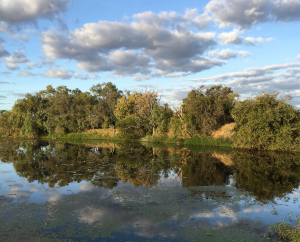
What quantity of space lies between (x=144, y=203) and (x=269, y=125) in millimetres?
25355

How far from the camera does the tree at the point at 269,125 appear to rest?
28.9 m

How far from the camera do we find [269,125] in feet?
99.0

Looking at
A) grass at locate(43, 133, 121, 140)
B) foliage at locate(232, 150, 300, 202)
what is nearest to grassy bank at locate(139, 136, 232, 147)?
grass at locate(43, 133, 121, 140)

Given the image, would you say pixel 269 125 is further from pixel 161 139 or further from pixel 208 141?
pixel 161 139

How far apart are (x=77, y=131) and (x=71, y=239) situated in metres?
48.9

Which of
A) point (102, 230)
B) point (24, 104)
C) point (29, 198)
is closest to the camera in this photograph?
point (102, 230)

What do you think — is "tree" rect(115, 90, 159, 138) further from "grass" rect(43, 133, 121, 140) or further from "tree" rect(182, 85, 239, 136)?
"tree" rect(182, 85, 239, 136)

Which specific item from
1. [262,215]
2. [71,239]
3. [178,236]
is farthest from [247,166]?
[71,239]

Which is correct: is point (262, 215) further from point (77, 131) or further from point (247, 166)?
point (77, 131)

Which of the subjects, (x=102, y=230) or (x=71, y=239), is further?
(x=102, y=230)

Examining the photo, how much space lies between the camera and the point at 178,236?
24.7 feet

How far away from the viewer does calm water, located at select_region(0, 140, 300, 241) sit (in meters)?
7.78

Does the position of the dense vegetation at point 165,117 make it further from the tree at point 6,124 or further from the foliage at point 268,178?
the foliage at point 268,178

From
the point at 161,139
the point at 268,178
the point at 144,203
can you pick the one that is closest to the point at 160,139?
the point at 161,139
